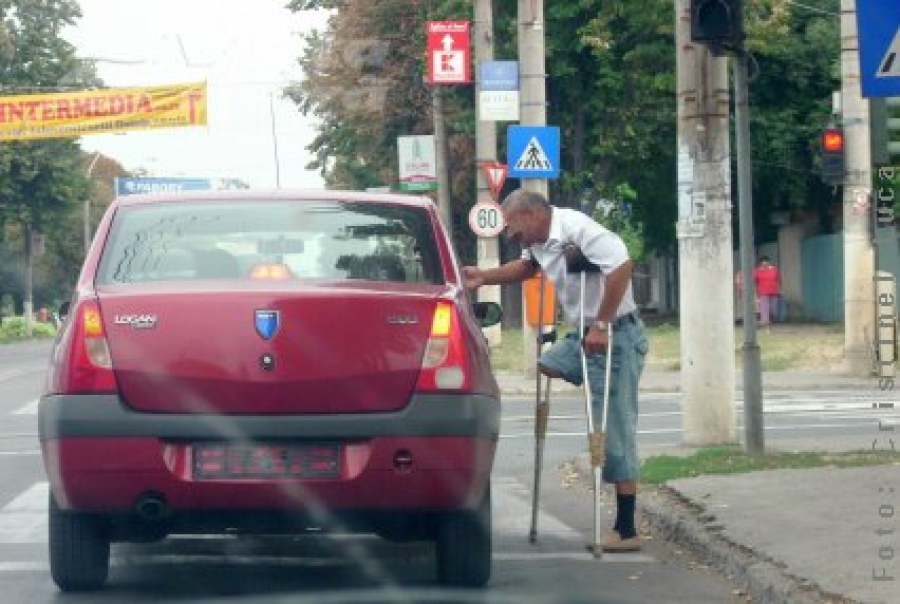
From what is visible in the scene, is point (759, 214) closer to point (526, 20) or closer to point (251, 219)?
point (526, 20)

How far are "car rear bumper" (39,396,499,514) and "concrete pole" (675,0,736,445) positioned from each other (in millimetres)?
6039

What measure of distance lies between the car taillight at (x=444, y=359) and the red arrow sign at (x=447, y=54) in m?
24.5

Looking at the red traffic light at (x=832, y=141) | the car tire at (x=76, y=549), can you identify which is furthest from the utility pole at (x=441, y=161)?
the car tire at (x=76, y=549)

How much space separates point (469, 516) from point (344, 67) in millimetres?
41050

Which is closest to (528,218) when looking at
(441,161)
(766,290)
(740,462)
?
(740,462)

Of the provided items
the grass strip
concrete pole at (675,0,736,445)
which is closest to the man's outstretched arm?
the grass strip

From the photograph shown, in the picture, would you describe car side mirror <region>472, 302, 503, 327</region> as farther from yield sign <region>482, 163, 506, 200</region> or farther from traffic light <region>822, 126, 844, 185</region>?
yield sign <region>482, 163, 506, 200</region>

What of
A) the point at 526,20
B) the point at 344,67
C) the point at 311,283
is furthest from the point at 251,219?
the point at 344,67

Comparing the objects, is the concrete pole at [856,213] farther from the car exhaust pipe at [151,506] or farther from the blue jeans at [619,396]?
the car exhaust pipe at [151,506]

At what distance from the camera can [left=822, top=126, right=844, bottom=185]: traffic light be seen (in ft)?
72.9

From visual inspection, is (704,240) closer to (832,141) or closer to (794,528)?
(794,528)

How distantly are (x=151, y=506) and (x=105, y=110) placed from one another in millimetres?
48026

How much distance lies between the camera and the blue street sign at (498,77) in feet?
89.2

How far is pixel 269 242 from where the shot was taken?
8242mm
